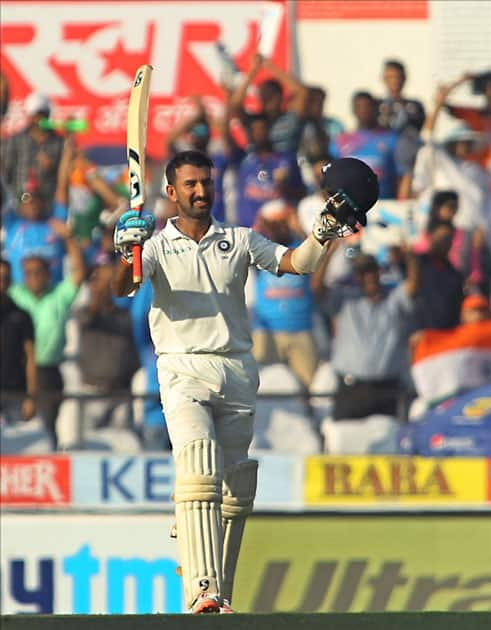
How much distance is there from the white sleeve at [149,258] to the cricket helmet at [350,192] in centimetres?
78

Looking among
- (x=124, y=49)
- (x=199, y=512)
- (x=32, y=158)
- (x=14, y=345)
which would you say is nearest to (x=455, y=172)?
(x=124, y=49)

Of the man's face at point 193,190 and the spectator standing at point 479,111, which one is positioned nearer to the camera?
the man's face at point 193,190

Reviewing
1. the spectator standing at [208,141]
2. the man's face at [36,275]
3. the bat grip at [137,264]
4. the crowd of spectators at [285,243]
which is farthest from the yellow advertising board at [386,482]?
the bat grip at [137,264]

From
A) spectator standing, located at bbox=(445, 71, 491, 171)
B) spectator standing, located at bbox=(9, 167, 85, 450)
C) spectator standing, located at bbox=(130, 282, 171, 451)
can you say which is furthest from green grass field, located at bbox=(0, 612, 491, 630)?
spectator standing, located at bbox=(445, 71, 491, 171)

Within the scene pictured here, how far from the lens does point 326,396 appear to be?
10680 mm

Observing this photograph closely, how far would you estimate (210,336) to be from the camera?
23.6 feet

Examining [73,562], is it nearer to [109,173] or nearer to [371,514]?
[371,514]

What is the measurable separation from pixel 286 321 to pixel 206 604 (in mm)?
5065

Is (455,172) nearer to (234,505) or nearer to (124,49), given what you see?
(124,49)

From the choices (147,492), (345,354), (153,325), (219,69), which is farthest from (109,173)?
(153,325)

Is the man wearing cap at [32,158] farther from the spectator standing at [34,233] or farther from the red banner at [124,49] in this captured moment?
the red banner at [124,49]

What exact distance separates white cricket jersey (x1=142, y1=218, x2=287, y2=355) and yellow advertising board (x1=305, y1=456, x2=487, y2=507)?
309 cm

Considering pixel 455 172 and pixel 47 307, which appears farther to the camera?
pixel 455 172

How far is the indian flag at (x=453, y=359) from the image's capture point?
36.4 feet
